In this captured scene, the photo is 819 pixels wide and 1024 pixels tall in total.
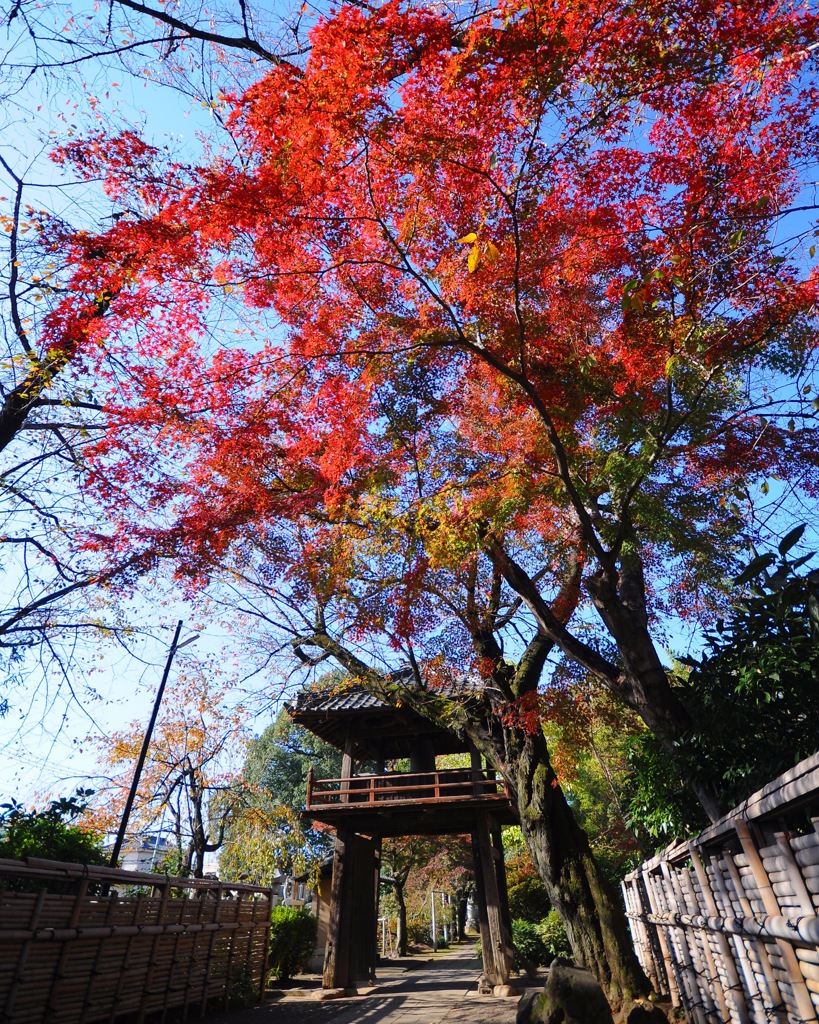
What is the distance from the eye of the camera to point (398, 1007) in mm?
11094

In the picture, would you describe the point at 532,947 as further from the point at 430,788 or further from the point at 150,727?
the point at 150,727

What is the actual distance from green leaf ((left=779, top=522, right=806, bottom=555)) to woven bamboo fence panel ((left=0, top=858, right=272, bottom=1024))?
291 inches

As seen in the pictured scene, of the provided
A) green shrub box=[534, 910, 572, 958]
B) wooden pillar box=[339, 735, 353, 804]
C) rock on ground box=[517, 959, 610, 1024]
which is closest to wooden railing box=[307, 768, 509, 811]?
wooden pillar box=[339, 735, 353, 804]

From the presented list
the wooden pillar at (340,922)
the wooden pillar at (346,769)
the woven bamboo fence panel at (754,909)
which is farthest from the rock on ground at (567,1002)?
the wooden pillar at (340,922)

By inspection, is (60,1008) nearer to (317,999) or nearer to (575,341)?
(317,999)

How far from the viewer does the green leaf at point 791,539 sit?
15.9 ft

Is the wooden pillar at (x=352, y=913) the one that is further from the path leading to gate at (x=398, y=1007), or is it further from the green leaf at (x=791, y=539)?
the green leaf at (x=791, y=539)

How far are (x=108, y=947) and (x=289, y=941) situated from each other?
1044 centimetres

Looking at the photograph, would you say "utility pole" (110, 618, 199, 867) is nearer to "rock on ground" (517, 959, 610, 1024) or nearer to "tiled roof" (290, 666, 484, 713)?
"tiled roof" (290, 666, 484, 713)

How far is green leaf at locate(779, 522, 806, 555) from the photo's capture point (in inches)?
190

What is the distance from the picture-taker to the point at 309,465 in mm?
11039

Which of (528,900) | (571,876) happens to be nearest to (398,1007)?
(571,876)

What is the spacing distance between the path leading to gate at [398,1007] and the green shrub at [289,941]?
198 centimetres

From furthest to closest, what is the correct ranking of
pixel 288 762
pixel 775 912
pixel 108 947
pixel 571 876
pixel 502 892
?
1. pixel 288 762
2. pixel 502 892
3. pixel 571 876
4. pixel 108 947
5. pixel 775 912
